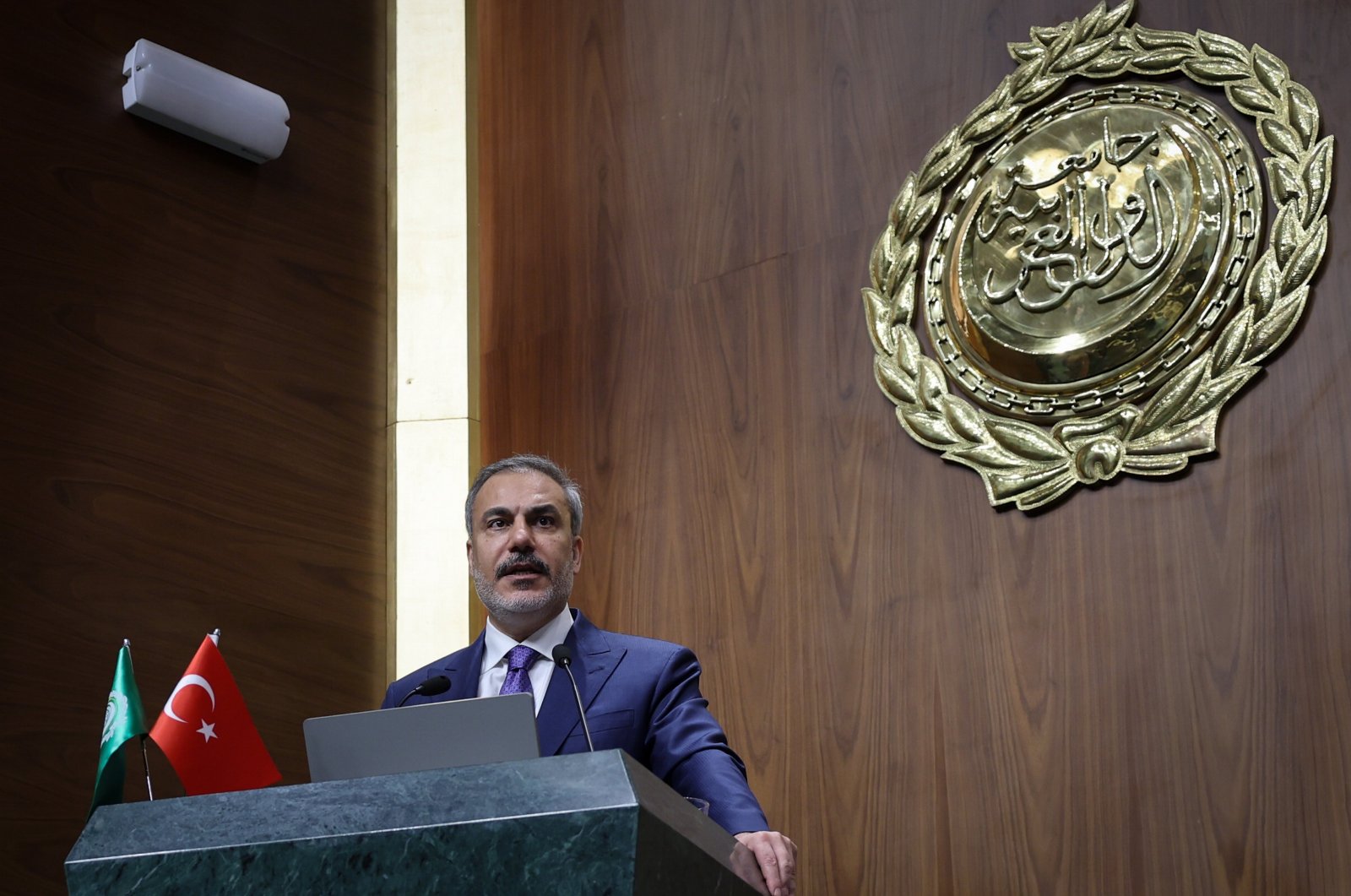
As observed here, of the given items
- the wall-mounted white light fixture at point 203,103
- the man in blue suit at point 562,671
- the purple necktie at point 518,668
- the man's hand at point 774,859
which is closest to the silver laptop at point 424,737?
the man's hand at point 774,859

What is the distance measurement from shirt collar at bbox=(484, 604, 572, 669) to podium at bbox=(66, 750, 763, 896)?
3.95 feet

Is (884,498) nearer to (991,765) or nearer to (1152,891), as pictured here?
(991,765)

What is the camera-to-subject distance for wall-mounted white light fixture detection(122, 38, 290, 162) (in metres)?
3.98

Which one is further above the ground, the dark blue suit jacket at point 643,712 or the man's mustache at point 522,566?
the man's mustache at point 522,566

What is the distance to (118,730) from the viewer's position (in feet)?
8.57

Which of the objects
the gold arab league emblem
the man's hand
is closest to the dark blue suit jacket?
the man's hand

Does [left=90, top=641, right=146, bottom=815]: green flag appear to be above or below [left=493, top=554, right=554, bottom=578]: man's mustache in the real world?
below

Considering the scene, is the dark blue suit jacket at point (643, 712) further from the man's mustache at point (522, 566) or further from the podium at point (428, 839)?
the podium at point (428, 839)

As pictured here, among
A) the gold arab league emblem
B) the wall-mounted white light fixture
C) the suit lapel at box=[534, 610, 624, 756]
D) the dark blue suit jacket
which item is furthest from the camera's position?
the wall-mounted white light fixture

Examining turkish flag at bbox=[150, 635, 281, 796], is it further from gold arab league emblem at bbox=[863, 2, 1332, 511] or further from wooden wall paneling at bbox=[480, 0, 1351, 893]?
gold arab league emblem at bbox=[863, 2, 1332, 511]

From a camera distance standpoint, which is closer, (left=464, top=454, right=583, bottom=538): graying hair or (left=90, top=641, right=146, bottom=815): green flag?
(left=90, top=641, right=146, bottom=815): green flag

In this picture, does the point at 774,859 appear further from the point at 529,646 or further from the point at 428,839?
the point at 529,646

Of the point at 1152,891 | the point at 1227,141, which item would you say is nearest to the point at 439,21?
the point at 1227,141

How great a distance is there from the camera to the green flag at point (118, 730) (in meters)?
2.54
